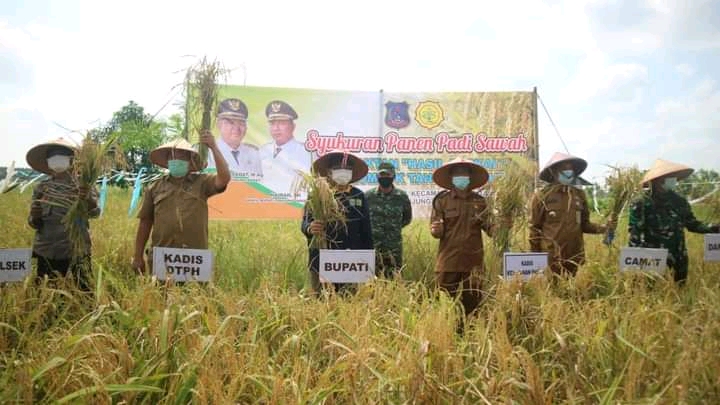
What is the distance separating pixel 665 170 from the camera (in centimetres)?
376

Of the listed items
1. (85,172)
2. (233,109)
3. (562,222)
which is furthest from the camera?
(233,109)

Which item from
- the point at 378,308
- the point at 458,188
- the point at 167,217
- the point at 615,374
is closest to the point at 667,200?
the point at 458,188

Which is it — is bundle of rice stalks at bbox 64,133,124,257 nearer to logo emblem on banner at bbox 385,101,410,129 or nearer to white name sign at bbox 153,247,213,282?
white name sign at bbox 153,247,213,282

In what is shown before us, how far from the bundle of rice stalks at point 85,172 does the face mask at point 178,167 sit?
1.16ft

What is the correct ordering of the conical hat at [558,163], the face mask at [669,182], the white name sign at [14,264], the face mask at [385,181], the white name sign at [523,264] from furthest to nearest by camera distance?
1. the face mask at [385,181]
2. the conical hat at [558,163]
3. the face mask at [669,182]
4. the white name sign at [523,264]
5. the white name sign at [14,264]

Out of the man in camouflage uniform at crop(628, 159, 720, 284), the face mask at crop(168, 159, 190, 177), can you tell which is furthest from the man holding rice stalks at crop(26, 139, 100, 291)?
the man in camouflage uniform at crop(628, 159, 720, 284)

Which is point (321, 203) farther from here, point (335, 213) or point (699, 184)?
point (699, 184)

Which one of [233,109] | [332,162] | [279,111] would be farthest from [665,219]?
[233,109]

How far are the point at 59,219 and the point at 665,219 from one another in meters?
4.76

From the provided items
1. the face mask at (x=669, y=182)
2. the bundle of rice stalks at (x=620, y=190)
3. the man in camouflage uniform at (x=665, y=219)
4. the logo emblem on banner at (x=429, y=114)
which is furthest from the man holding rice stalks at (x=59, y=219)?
the logo emblem on banner at (x=429, y=114)

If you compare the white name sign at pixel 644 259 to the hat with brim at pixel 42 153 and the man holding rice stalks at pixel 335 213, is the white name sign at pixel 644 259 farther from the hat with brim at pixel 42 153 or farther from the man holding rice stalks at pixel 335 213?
the hat with brim at pixel 42 153

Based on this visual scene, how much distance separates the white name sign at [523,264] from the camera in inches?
114

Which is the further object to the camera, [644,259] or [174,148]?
[174,148]

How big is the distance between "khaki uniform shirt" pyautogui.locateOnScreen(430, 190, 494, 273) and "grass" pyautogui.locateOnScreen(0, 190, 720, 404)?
74 cm
